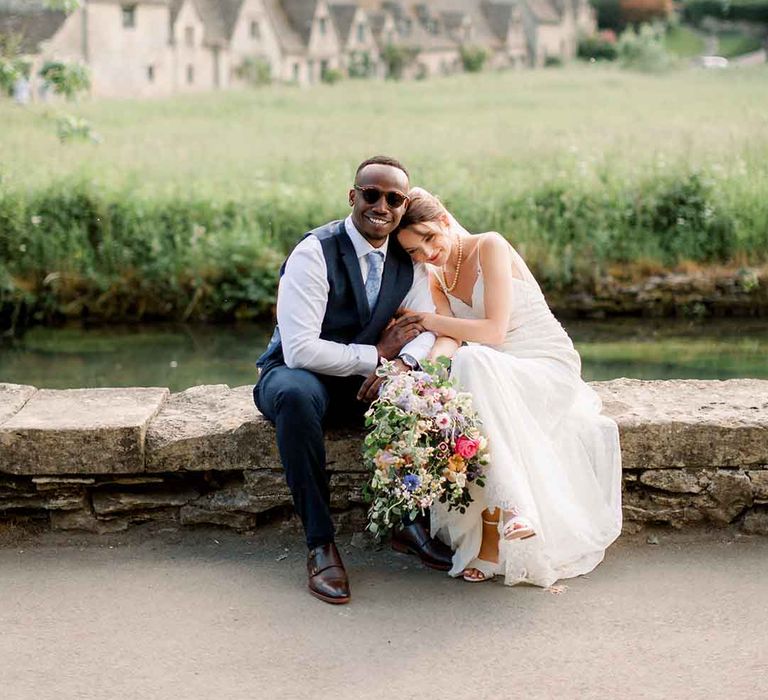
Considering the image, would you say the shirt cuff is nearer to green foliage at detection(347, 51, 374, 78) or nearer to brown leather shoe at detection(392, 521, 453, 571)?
brown leather shoe at detection(392, 521, 453, 571)

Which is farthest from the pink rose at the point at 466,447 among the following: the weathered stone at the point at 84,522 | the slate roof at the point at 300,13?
the slate roof at the point at 300,13

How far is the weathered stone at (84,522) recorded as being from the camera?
4195mm

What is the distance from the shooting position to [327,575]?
12.1 ft

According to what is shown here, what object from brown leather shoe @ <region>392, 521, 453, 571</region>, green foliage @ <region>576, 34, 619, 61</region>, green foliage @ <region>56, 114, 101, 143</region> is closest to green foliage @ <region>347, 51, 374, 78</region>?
green foliage @ <region>576, 34, 619, 61</region>

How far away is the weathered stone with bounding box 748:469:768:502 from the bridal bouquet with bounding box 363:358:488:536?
1.08m

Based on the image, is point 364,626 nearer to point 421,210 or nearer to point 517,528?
point 517,528

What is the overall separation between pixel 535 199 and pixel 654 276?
1.66 metres

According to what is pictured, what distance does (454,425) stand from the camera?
373 centimetres

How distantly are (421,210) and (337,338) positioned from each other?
1.83ft

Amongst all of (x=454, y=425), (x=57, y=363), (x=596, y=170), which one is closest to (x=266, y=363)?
(x=454, y=425)

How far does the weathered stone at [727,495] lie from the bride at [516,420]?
412 mm

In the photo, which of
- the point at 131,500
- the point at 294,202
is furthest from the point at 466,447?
the point at 294,202

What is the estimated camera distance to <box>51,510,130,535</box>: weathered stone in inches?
165

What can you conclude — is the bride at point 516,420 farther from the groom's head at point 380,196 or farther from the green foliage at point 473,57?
the green foliage at point 473,57
